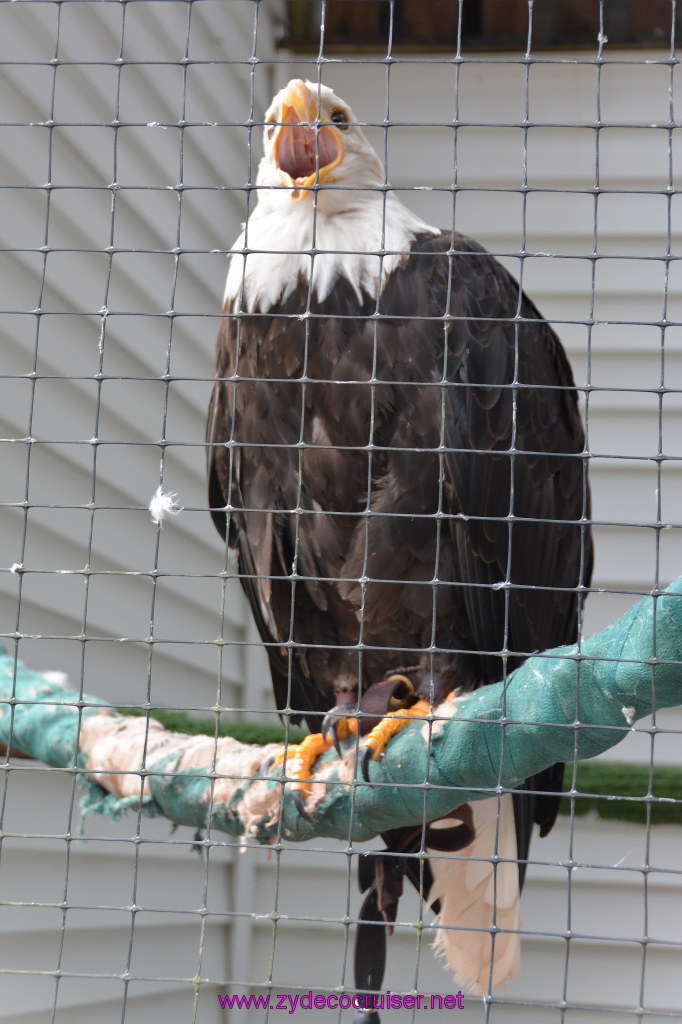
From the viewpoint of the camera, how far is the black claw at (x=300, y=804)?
1.73 meters

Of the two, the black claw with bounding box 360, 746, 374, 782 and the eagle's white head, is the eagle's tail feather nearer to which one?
the black claw with bounding box 360, 746, 374, 782

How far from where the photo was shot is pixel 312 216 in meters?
2.05

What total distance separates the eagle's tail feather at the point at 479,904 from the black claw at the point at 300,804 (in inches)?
22.6

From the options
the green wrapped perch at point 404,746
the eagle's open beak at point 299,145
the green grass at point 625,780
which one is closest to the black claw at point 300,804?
the green wrapped perch at point 404,746

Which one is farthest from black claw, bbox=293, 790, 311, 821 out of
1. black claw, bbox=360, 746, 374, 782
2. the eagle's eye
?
the eagle's eye

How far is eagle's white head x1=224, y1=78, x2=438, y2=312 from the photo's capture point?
1.94 m

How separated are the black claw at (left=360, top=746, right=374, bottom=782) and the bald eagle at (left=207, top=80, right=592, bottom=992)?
15 centimetres

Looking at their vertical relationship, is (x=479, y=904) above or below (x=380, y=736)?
below

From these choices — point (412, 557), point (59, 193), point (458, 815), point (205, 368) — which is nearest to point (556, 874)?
point (458, 815)

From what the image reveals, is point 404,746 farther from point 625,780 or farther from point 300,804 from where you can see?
point 625,780

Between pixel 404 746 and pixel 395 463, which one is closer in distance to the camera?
pixel 404 746

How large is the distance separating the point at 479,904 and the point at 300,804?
0.73m

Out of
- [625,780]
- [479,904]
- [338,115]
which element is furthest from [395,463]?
[625,780]

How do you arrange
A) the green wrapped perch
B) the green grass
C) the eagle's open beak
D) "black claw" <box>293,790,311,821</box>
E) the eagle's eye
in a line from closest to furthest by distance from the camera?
1. the green wrapped perch
2. "black claw" <box>293,790,311,821</box>
3. the eagle's open beak
4. the eagle's eye
5. the green grass
